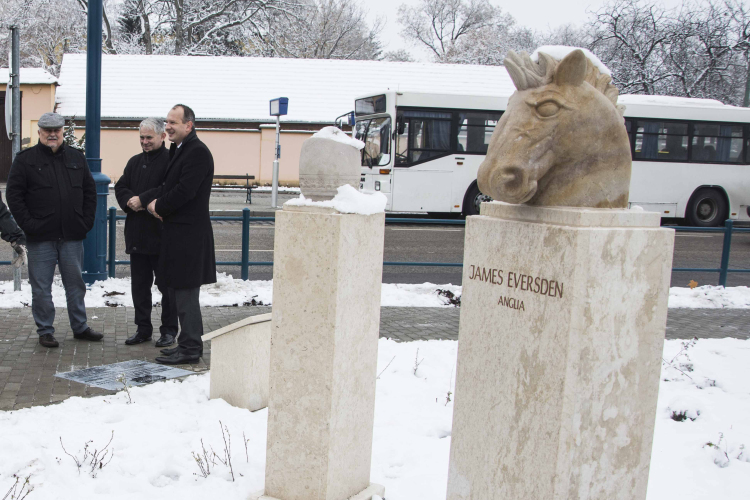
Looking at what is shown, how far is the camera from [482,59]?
177 ft

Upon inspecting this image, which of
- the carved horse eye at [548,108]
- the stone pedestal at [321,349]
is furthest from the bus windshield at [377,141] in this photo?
the carved horse eye at [548,108]

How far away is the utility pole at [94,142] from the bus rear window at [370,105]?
1090 centimetres

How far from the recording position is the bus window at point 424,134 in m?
19.1

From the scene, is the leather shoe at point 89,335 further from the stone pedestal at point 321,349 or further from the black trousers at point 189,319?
the stone pedestal at point 321,349

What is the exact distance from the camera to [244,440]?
4.10 metres

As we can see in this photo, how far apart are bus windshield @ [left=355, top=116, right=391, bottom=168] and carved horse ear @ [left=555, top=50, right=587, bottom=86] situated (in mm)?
16193

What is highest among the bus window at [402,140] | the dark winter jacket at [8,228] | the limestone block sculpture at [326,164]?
the bus window at [402,140]

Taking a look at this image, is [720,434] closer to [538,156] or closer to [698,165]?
[538,156]

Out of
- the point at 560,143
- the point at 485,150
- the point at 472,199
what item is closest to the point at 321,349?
the point at 560,143

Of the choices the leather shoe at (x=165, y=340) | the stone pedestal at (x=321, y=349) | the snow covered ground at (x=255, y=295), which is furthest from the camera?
the snow covered ground at (x=255, y=295)

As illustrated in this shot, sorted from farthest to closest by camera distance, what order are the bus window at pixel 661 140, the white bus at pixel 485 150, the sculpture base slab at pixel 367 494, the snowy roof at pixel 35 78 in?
the snowy roof at pixel 35 78 < the bus window at pixel 661 140 < the white bus at pixel 485 150 < the sculpture base slab at pixel 367 494

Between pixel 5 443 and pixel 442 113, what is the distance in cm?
1652

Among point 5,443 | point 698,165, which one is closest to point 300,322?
point 5,443

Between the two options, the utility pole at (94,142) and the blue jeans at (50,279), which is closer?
the blue jeans at (50,279)
